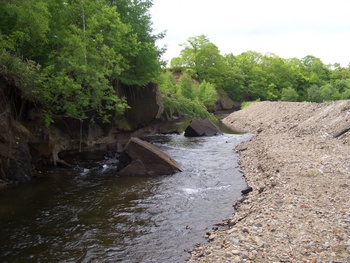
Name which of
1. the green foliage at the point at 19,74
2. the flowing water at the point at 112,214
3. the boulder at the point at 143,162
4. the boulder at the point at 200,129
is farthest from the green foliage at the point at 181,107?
the green foliage at the point at 19,74

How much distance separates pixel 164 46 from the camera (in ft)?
87.2

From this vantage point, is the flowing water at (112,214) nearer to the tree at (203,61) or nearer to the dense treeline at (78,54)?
the dense treeline at (78,54)

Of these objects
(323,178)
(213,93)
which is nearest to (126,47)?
(323,178)

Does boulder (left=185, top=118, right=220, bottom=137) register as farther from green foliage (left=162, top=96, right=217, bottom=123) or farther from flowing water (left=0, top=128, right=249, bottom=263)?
flowing water (left=0, top=128, right=249, bottom=263)

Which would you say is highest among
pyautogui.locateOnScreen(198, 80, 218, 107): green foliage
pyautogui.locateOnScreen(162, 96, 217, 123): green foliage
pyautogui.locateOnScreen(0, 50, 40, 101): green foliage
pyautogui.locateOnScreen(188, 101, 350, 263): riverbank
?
pyautogui.locateOnScreen(198, 80, 218, 107): green foliage

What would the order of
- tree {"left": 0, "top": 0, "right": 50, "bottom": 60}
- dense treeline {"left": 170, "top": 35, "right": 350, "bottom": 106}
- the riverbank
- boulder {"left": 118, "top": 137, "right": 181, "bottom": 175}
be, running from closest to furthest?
the riverbank, tree {"left": 0, "top": 0, "right": 50, "bottom": 60}, boulder {"left": 118, "top": 137, "right": 181, "bottom": 175}, dense treeline {"left": 170, "top": 35, "right": 350, "bottom": 106}

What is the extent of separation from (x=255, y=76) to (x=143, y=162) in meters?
77.9

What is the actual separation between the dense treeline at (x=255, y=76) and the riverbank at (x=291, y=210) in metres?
59.5

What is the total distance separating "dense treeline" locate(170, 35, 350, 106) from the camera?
75.8 metres

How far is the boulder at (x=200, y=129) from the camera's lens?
95.2 ft

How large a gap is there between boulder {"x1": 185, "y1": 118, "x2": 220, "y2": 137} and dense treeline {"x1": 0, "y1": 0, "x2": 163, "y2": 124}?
8856mm

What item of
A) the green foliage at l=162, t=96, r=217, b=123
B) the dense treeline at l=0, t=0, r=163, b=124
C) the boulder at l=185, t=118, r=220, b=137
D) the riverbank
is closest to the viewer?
the riverbank

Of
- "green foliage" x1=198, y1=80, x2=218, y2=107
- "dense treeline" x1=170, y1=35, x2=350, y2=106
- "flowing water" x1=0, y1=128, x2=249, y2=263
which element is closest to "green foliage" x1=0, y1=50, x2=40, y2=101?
"flowing water" x1=0, y1=128, x2=249, y2=263

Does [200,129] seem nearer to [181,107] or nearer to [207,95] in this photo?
[181,107]
